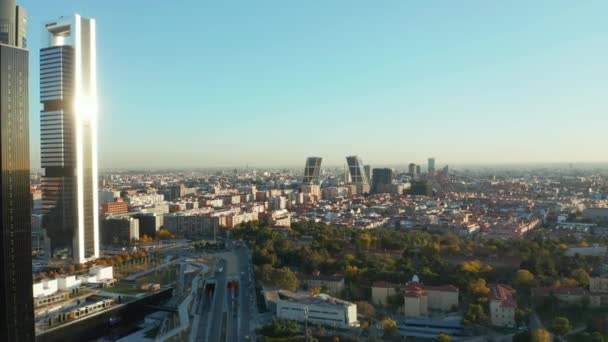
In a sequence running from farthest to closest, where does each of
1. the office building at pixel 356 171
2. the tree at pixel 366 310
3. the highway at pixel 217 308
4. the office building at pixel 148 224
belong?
the office building at pixel 356 171
the office building at pixel 148 224
the tree at pixel 366 310
the highway at pixel 217 308

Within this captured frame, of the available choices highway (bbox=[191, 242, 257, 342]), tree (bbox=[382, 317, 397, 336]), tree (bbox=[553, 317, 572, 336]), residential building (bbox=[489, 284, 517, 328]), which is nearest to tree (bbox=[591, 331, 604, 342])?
tree (bbox=[553, 317, 572, 336])

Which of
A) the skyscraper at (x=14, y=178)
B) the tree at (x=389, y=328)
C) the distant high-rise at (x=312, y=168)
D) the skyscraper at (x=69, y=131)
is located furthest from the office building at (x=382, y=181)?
the skyscraper at (x=14, y=178)

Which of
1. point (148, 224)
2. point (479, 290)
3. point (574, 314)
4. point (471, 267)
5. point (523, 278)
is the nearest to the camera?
point (574, 314)

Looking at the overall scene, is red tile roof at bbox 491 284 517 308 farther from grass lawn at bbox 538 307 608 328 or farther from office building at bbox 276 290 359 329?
office building at bbox 276 290 359 329

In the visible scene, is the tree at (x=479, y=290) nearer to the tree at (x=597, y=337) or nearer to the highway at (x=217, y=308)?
the tree at (x=597, y=337)

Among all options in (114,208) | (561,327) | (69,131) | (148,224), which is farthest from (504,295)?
(114,208)

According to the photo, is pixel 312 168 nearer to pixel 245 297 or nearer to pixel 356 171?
pixel 356 171

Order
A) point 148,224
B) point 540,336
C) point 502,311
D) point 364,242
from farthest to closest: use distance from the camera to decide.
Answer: point 148,224 → point 364,242 → point 502,311 → point 540,336
